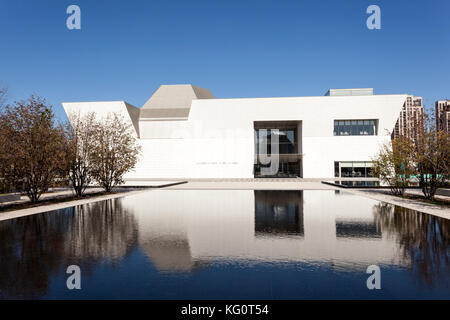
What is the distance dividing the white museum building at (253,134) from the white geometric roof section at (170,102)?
2.21 metres

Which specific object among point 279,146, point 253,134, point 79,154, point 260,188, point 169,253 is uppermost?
point 253,134

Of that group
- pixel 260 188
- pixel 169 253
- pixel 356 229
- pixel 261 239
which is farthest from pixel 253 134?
pixel 169 253

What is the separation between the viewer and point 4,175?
14281 mm

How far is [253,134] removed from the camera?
42.9 metres

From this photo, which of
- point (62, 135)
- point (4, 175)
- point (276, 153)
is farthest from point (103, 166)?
point (276, 153)

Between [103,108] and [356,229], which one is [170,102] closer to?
[103,108]

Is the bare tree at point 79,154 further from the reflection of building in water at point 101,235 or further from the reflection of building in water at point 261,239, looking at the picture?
the reflection of building in water at point 261,239

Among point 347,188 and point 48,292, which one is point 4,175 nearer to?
point 48,292

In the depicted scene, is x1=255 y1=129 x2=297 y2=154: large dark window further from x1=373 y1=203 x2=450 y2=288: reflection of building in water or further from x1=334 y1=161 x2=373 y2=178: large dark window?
x1=373 y1=203 x2=450 y2=288: reflection of building in water

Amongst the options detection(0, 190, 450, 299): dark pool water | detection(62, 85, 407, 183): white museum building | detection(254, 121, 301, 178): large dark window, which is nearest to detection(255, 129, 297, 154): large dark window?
detection(254, 121, 301, 178): large dark window

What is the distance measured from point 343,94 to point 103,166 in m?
39.0

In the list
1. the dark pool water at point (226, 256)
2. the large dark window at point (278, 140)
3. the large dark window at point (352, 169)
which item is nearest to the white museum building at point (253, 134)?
the large dark window at point (352, 169)

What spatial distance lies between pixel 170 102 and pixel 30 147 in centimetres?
3700

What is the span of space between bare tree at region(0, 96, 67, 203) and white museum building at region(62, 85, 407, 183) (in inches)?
1014
